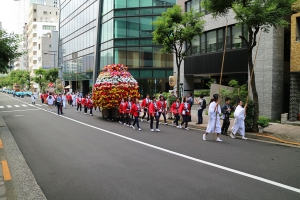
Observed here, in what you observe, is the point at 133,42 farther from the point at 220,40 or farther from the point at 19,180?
the point at 19,180

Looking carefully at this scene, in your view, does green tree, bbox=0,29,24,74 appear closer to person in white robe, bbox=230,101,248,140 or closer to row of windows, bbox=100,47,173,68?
person in white robe, bbox=230,101,248,140

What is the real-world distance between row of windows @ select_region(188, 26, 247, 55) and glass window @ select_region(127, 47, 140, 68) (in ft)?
49.5

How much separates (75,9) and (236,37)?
3914 cm

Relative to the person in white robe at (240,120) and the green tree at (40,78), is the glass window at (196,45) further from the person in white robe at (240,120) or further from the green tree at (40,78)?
the green tree at (40,78)

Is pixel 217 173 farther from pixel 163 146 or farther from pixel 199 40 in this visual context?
pixel 199 40

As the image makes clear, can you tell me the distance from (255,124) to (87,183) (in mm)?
9381

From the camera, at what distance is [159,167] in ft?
25.5

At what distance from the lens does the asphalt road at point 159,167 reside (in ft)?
19.6

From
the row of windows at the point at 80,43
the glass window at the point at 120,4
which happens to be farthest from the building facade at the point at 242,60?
the row of windows at the point at 80,43

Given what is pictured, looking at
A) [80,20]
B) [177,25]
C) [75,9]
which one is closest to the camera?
[177,25]

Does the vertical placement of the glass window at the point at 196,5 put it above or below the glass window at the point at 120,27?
below

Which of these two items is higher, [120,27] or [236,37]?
[120,27]

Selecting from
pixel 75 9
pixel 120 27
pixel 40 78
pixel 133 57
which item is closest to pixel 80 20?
pixel 75 9

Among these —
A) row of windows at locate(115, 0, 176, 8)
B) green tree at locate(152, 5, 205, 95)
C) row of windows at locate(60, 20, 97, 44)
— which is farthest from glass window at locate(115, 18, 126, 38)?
green tree at locate(152, 5, 205, 95)
